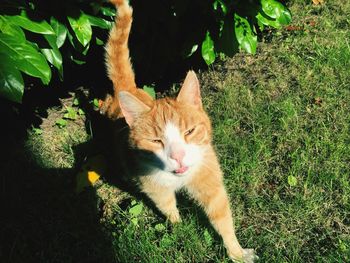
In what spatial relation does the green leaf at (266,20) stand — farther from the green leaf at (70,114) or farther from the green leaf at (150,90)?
the green leaf at (70,114)

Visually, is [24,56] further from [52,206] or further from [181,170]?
[52,206]

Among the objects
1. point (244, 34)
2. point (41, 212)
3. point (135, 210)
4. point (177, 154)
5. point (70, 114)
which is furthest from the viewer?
point (70, 114)

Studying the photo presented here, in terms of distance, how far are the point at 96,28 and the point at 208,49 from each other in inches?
37.2

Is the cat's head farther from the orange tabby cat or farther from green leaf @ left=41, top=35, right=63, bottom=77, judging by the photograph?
green leaf @ left=41, top=35, right=63, bottom=77

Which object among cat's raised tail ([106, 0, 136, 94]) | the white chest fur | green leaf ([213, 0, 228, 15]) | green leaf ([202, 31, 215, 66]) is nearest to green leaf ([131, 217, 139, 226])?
the white chest fur

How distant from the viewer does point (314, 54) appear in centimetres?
393

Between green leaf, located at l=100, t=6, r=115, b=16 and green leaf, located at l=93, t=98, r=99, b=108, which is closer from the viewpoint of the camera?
green leaf, located at l=100, t=6, r=115, b=16

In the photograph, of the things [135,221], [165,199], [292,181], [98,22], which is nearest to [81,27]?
[98,22]

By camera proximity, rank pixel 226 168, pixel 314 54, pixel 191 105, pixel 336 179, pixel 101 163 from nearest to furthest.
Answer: pixel 191 105 < pixel 336 179 < pixel 226 168 < pixel 101 163 < pixel 314 54

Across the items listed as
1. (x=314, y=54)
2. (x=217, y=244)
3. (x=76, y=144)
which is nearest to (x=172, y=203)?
(x=217, y=244)

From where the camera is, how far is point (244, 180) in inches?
120

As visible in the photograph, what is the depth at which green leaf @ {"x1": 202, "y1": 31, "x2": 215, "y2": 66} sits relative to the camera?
337 cm

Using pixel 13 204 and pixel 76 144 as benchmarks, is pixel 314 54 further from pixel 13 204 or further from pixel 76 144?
pixel 13 204

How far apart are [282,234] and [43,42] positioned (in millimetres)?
1947
